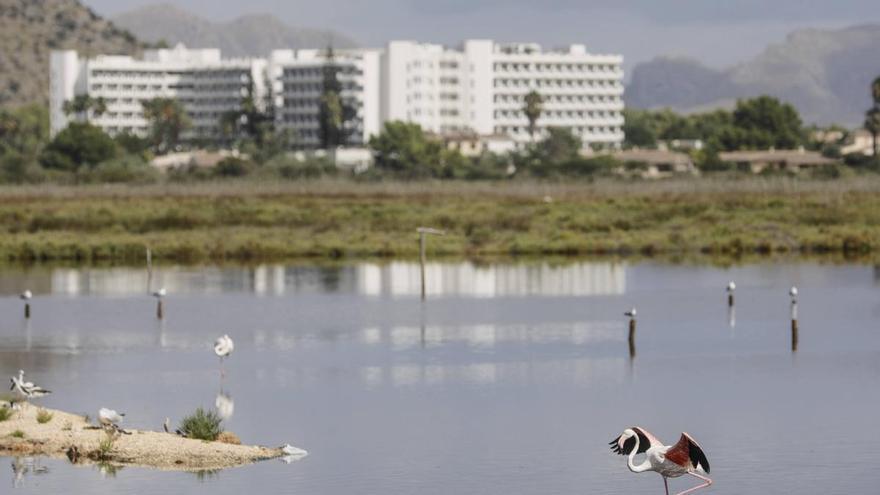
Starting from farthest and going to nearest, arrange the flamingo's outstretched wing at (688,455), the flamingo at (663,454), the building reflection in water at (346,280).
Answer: the building reflection in water at (346,280) < the flamingo at (663,454) < the flamingo's outstretched wing at (688,455)

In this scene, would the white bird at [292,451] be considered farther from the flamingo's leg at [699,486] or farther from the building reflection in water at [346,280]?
the building reflection in water at [346,280]

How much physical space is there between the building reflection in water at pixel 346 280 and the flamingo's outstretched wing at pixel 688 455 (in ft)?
134

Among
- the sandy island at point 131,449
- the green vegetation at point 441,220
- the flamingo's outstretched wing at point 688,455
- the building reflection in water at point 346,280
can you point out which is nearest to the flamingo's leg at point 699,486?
the flamingo's outstretched wing at point 688,455

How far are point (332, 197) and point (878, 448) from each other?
92744mm

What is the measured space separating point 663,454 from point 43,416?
1347cm

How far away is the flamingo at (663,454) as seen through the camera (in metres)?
29.3

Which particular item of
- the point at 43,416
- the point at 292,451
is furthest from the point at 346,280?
the point at 292,451

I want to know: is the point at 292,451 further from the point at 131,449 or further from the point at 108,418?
the point at 108,418

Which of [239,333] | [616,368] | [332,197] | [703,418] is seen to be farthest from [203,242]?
[703,418]

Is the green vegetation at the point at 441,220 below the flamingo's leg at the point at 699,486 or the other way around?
the other way around

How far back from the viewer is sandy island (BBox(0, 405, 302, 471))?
3441cm

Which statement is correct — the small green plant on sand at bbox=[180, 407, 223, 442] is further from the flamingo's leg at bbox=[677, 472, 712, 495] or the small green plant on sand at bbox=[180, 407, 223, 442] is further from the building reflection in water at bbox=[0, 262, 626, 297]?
the building reflection in water at bbox=[0, 262, 626, 297]

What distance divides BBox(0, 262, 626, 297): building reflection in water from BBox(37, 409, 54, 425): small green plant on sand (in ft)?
114

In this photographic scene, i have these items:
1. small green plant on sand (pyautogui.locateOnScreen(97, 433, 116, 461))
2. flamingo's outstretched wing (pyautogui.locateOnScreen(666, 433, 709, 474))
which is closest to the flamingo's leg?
flamingo's outstretched wing (pyautogui.locateOnScreen(666, 433, 709, 474))
